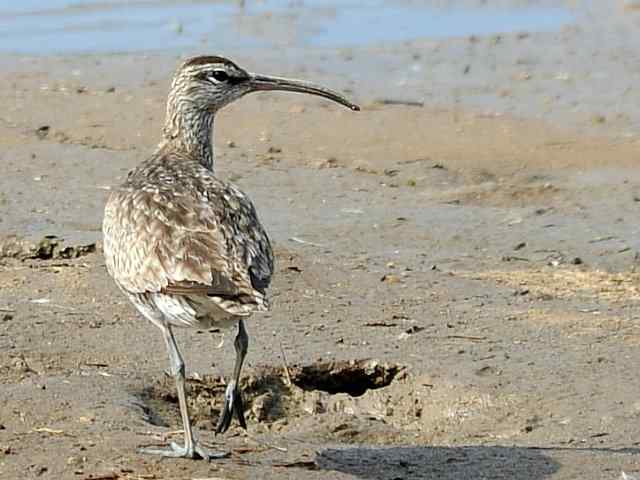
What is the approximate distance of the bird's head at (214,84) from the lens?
884cm

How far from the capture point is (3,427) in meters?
7.67

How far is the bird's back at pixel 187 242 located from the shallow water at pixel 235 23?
34.3ft

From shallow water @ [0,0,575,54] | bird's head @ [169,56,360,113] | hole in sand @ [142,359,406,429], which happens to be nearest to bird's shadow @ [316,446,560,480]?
hole in sand @ [142,359,406,429]

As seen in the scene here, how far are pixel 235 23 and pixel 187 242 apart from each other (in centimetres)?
1240

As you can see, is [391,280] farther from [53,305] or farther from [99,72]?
[99,72]

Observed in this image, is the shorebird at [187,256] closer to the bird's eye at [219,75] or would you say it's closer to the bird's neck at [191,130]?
the bird's neck at [191,130]

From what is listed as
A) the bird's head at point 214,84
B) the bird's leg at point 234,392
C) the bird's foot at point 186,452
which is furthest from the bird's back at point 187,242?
the bird's head at point 214,84

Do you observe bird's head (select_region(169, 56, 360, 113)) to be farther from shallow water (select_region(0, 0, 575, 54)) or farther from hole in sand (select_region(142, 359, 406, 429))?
shallow water (select_region(0, 0, 575, 54))

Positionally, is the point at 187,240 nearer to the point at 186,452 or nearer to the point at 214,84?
the point at 186,452

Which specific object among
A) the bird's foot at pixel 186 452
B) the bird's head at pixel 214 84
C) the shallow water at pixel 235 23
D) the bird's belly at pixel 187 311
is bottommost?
the bird's foot at pixel 186 452

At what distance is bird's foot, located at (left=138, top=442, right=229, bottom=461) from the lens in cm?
721

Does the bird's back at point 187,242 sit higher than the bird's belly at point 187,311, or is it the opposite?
the bird's back at point 187,242

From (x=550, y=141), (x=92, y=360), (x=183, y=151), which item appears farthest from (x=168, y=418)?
(x=550, y=141)

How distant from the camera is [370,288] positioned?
1014 cm
